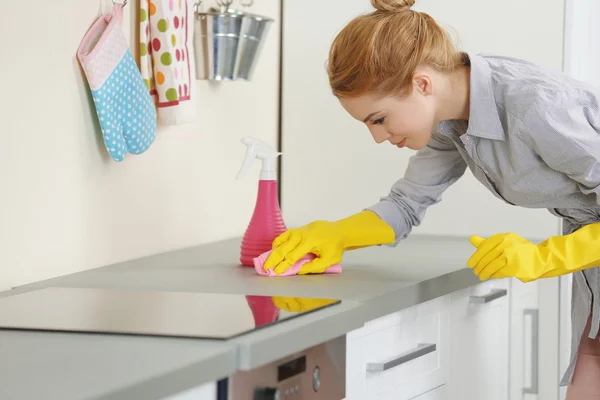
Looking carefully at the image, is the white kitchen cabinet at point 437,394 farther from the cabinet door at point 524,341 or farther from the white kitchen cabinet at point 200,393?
the white kitchen cabinet at point 200,393

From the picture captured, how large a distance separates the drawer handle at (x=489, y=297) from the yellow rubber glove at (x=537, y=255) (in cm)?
29

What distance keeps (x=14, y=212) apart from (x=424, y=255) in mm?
794

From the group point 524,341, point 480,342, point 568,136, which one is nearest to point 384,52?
point 568,136

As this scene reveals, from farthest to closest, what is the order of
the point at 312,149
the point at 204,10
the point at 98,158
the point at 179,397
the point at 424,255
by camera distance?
the point at 312,149
the point at 204,10
the point at 424,255
the point at 98,158
the point at 179,397

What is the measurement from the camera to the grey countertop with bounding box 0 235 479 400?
0.94 m

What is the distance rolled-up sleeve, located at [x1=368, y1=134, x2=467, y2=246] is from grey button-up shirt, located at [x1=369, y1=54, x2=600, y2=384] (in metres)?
0.06

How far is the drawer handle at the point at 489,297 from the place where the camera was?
1837 mm

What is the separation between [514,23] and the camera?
2244 millimetres

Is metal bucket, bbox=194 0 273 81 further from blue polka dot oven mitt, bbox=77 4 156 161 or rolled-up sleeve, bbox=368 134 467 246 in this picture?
rolled-up sleeve, bbox=368 134 467 246

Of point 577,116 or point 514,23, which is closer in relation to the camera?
point 577,116

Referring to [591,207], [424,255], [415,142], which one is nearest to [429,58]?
[415,142]

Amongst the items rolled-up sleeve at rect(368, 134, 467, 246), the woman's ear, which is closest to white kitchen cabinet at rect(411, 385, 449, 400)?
rolled-up sleeve at rect(368, 134, 467, 246)

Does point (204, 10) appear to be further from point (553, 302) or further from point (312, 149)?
point (553, 302)

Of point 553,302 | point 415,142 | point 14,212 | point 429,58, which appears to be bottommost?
point 553,302
